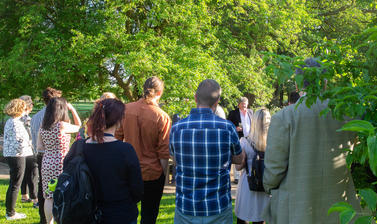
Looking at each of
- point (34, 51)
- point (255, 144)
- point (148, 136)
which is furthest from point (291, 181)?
point (34, 51)

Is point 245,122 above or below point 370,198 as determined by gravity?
below

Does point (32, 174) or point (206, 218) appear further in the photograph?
point (32, 174)

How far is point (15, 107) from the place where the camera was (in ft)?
18.1

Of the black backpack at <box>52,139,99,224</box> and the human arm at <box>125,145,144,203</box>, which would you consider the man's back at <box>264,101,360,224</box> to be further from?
the black backpack at <box>52,139,99,224</box>

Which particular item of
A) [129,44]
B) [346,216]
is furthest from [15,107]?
[346,216]

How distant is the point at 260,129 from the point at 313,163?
1041mm

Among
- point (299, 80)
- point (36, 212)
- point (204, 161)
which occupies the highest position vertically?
point (299, 80)

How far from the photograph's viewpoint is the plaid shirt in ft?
9.04

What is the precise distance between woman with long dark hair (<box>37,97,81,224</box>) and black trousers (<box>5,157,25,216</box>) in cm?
137

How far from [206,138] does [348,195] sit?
3.77ft

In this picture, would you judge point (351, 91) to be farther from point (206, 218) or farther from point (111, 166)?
point (111, 166)

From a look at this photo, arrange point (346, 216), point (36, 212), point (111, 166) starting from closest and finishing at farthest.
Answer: point (346, 216)
point (111, 166)
point (36, 212)

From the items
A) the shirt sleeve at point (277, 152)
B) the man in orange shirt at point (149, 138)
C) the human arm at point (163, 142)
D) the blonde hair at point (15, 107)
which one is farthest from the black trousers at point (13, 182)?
the shirt sleeve at point (277, 152)

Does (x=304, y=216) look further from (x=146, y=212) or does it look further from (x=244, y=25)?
(x=244, y=25)
